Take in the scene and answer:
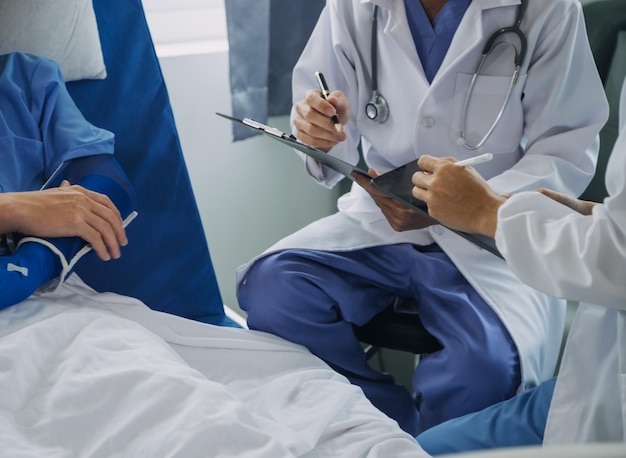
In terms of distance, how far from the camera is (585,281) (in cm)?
96

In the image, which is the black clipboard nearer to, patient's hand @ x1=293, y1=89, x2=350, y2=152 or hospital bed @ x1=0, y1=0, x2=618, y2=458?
patient's hand @ x1=293, y1=89, x2=350, y2=152

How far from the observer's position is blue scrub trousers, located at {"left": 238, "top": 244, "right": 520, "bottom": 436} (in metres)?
1.38

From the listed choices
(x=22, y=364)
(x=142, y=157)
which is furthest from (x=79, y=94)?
(x=22, y=364)

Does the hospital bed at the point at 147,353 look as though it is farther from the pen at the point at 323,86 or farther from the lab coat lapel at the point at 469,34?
the lab coat lapel at the point at 469,34

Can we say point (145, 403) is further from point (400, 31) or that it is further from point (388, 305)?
point (400, 31)

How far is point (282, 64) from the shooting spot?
2.24m

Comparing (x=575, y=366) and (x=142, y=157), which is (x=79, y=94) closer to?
(x=142, y=157)

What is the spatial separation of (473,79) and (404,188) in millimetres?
353

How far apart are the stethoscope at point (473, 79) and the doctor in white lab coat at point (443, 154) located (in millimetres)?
11

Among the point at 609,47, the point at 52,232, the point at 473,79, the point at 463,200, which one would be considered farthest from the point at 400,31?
the point at 52,232

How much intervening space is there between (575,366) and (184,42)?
62.9 inches

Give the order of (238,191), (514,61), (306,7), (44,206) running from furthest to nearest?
(238,191), (306,7), (514,61), (44,206)

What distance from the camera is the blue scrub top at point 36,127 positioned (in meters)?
1.48

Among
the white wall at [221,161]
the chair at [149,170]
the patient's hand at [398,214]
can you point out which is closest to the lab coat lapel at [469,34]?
the patient's hand at [398,214]
